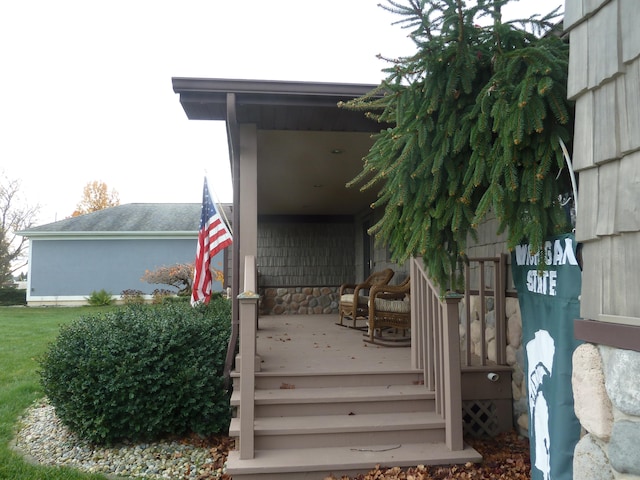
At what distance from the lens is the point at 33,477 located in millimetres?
3191

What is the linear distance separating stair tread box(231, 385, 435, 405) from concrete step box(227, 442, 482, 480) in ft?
1.15

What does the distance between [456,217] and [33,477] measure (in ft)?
10.3

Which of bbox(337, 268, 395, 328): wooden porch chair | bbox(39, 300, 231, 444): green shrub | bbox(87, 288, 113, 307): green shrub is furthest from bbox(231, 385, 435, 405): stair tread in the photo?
bbox(87, 288, 113, 307): green shrub

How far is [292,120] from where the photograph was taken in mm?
4559

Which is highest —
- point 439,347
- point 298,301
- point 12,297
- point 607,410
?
point 607,410

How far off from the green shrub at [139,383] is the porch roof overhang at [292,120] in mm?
1849

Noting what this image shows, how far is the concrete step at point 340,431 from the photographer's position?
3318 millimetres

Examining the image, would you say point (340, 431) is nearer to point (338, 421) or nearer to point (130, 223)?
point (338, 421)

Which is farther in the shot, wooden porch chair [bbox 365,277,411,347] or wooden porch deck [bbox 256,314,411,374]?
wooden porch chair [bbox 365,277,411,347]

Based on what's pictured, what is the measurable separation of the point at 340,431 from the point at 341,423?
0.08 meters

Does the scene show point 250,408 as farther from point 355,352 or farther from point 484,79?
point 484,79

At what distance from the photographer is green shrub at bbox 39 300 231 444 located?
3791 mm

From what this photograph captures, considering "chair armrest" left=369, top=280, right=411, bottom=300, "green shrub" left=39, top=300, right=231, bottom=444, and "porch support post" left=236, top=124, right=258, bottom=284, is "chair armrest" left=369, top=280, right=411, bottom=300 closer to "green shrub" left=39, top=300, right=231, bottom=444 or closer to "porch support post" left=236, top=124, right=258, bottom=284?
"porch support post" left=236, top=124, right=258, bottom=284

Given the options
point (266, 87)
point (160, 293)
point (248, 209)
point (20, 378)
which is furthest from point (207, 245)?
point (160, 293)
